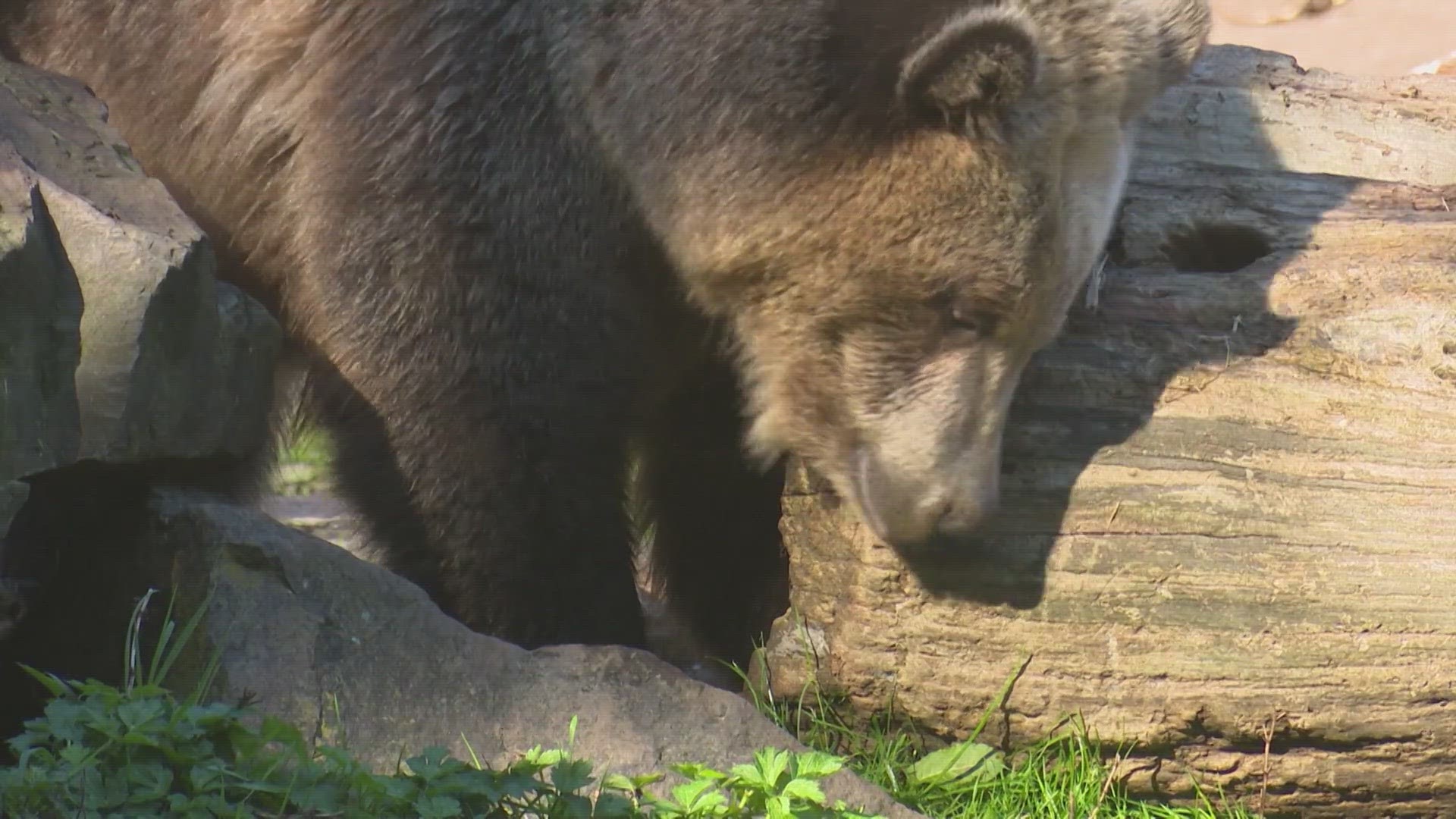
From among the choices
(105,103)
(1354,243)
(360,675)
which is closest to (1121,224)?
(1354,243)

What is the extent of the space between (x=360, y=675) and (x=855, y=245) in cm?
159

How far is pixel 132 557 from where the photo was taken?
3.55 meters

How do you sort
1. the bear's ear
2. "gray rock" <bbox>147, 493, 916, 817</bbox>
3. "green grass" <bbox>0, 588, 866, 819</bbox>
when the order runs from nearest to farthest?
"green grass" <bbox>0, 588, 866, 819</bbox>, "gray rock" <bbox>147, 493, 916, 817</bbox>, the bear's ear

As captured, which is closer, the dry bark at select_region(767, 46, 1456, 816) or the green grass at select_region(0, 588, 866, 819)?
the green grass at select_region(0, 588, 866, 819)

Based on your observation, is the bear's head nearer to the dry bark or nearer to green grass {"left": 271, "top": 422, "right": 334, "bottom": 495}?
the dry bark

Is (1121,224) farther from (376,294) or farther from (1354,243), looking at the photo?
(376,294)

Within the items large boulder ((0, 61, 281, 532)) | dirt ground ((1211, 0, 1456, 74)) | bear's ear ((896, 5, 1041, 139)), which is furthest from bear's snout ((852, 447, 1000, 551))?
dirt ground ((1211, 0, 1456, 74))

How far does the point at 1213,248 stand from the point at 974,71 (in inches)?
48.8

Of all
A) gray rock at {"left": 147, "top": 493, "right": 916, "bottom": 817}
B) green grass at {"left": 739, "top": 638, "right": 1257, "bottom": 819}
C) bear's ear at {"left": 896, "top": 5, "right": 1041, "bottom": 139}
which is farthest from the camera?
green grass at {"left": 739, "top": 638, "right": 1257, "bottom": 819}

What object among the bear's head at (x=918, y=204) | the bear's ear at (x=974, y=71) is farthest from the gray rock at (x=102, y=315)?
the bear's ear at (x=974, y=71)

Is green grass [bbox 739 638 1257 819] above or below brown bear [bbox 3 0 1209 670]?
below

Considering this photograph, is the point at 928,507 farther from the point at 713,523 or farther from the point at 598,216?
the point at 713,523

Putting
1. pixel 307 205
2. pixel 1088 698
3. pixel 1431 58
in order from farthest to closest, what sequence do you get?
1. pixel 1431 58
2. pixel 307 205
3. pixel 1088 698

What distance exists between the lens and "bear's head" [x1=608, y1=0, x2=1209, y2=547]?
12.7 feet
